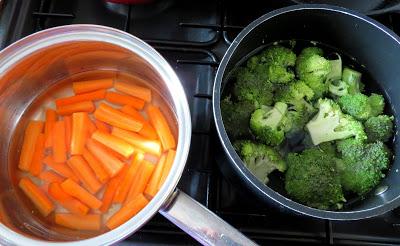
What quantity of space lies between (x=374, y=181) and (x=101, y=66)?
0.55m

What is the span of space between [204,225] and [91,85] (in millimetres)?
385

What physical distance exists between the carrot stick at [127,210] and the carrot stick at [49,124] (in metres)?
0.19

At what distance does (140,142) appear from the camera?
82 centimetres

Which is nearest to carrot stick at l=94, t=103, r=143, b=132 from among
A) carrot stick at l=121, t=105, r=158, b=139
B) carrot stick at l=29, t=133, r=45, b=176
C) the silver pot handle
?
carrot stick at l=121, t=105, r=158, b=139

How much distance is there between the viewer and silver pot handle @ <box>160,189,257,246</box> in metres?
0.63

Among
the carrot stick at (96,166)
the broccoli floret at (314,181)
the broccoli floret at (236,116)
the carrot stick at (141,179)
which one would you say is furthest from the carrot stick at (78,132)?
the broccoli floret at (314,181)

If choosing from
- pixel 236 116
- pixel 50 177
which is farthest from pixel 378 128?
pixel 50 177

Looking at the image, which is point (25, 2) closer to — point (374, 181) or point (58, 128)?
point (58, 128)

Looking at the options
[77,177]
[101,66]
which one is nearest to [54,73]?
[101,66]

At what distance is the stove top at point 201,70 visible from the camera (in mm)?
815

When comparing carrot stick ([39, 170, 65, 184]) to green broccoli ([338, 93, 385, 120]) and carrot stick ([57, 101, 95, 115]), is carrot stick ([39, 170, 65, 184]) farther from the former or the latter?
green broccoli ([338, 93, 385, 120])

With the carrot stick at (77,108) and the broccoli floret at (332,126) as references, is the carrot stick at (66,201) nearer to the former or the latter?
the carrot stick at (77,108)

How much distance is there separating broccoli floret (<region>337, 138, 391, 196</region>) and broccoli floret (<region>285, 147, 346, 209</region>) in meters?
0.02

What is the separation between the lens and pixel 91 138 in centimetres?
82
